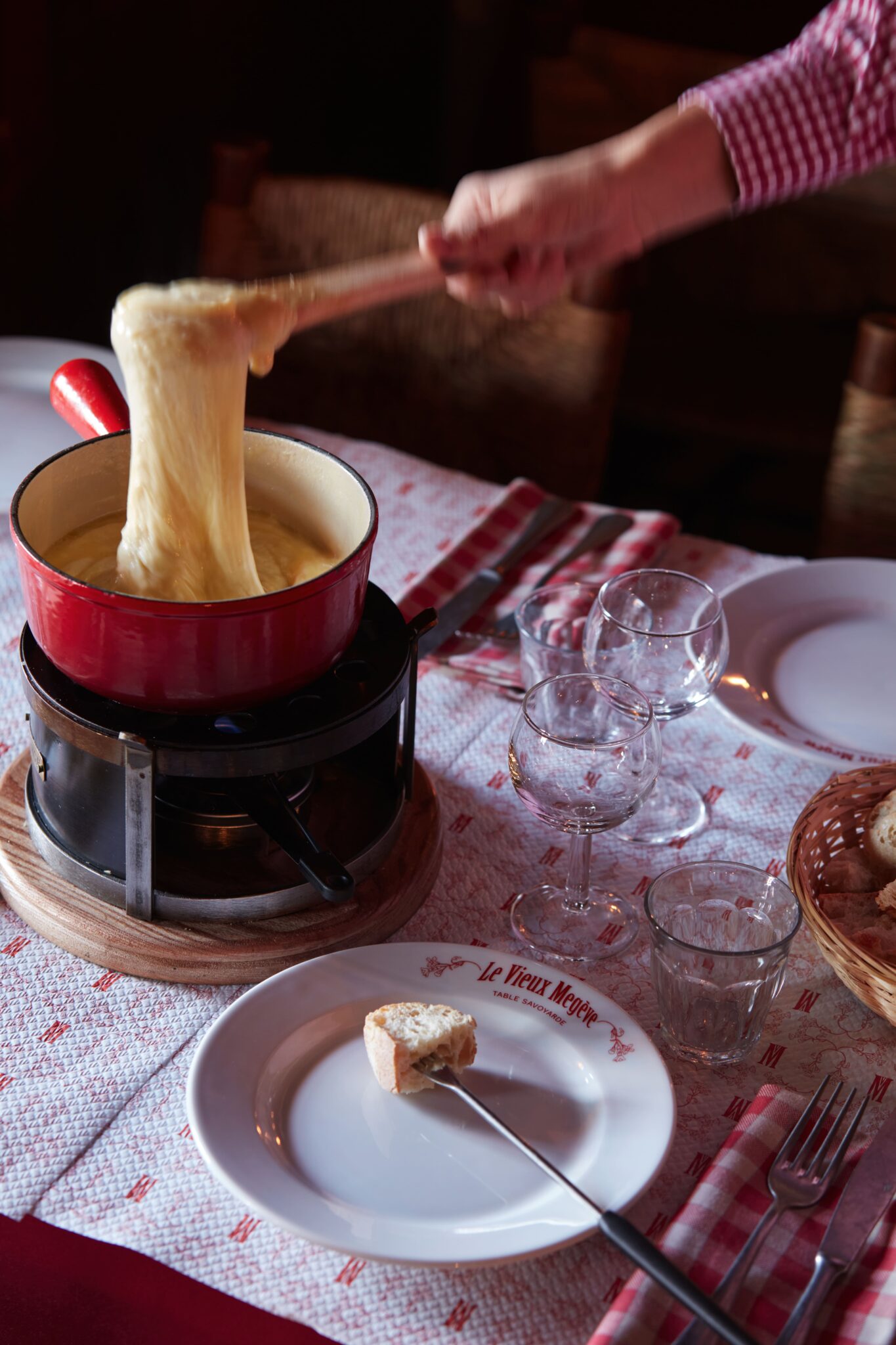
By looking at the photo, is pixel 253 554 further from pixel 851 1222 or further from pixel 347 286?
pixel 851 1222

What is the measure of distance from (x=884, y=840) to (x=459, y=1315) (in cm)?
48

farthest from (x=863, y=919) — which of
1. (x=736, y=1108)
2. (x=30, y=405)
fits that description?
(x=30, y=405)

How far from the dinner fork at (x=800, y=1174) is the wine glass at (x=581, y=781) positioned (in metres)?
0.21

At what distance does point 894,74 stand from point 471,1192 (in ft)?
3.36

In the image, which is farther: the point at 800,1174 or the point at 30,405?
the point at 30,405

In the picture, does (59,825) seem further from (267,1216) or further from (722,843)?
(722,843)

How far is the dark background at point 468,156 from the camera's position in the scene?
2.66 m

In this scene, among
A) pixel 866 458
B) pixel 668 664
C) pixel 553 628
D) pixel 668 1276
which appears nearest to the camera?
pixel 668 1276

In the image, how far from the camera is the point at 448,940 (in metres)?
1.01

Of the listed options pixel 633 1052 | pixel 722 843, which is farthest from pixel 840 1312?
pixel 722 843

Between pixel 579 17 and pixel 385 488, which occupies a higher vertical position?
pixel 579 17

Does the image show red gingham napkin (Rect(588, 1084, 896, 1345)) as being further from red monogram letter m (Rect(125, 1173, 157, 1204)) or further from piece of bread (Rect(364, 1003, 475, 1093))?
red monogram letter m (Rect(125, 1173, 157, 1204))

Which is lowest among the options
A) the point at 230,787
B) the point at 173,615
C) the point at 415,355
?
the point at 415,355

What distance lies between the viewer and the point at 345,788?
3.43 feet
